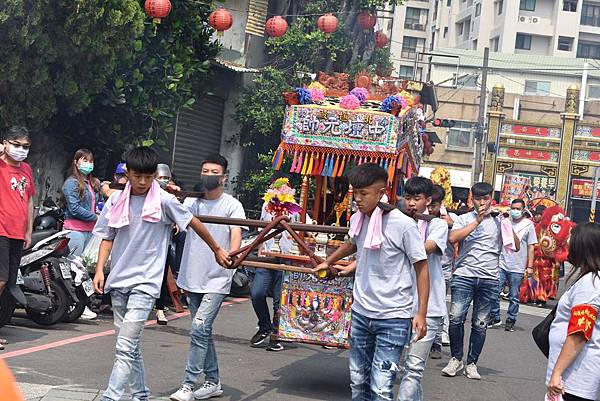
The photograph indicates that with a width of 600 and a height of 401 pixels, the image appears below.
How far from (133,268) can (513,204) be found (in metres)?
10.3

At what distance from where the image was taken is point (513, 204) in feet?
51.8

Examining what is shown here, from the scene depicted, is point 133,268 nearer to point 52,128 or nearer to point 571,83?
point 52,128

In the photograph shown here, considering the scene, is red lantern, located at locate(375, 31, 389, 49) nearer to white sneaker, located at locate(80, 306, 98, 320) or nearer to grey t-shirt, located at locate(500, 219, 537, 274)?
grey t-shirt, located at locate(500, 219, 537, 274)

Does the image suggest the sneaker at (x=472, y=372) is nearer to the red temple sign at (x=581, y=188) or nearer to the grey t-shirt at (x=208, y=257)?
the grey t-shirt at (x=208, y=257)

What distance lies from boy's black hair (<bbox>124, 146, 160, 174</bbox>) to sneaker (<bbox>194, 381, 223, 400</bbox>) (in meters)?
1.81

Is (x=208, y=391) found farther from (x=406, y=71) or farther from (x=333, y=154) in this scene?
(x=406, y=71)

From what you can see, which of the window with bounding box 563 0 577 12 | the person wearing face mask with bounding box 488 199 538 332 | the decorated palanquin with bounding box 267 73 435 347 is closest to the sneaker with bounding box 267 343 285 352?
the decorated palanquin with bounding box 267 73 435 347

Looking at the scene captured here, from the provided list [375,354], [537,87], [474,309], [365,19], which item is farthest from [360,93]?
[537,87]

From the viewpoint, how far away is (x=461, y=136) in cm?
5144

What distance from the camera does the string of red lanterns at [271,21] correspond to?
14336mm

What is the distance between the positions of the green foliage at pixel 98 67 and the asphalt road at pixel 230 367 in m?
3.37

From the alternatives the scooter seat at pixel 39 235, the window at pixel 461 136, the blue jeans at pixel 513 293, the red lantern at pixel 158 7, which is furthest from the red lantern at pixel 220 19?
the window at pixel 461 136

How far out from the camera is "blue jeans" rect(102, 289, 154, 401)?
6.18 meters

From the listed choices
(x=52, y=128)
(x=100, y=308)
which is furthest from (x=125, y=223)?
(x=52, y=128)
